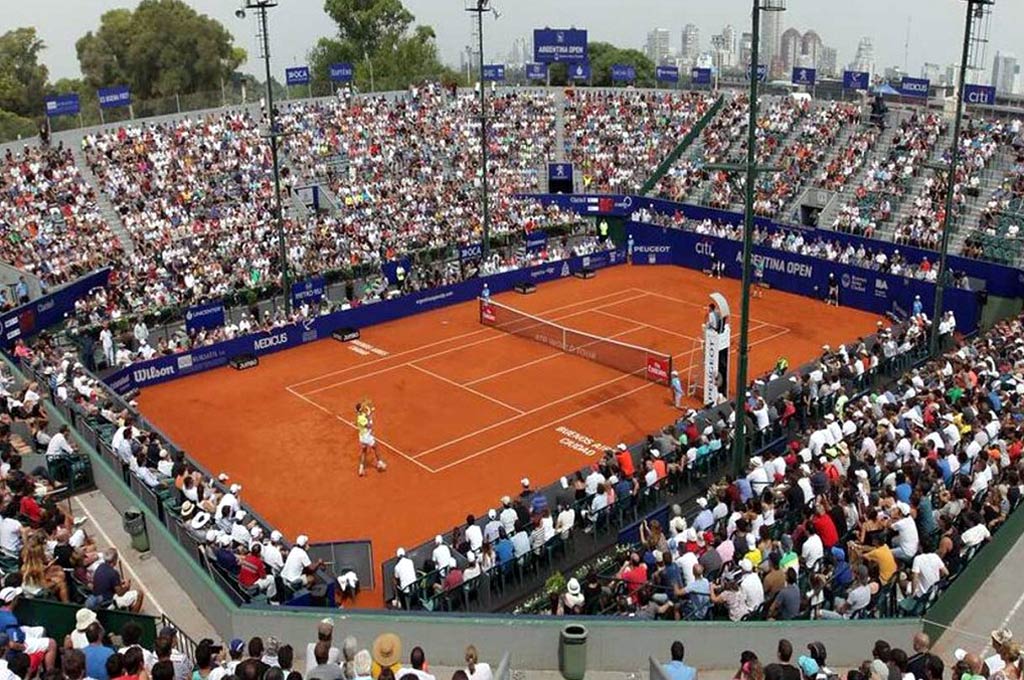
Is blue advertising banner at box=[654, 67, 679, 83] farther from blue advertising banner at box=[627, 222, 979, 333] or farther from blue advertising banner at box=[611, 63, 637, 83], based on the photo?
blue advertising banner at box=[627, 222, 979, 333]

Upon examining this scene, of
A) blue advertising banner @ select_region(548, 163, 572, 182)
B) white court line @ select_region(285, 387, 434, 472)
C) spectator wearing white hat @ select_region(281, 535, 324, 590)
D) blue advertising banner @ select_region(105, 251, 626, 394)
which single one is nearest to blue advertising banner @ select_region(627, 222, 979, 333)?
blue advertising banner @ select_region(105, 251, 626, 394)

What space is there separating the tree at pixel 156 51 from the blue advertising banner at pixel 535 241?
46.8 m

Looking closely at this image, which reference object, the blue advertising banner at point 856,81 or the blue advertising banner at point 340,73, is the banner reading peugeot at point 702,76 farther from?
the blue advertising banner at point 340,73

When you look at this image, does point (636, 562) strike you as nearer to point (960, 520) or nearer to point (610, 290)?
point (960, 520)

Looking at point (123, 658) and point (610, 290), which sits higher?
point (123, 658)

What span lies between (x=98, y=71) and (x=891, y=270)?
234 ft

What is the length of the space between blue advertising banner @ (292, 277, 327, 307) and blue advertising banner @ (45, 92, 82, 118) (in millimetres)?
21939

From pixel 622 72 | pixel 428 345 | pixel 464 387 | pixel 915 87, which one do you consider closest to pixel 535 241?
pixel 428 345

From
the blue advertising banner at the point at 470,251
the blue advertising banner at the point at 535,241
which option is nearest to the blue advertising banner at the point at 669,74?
the blue advertising banner at the point at 535,241

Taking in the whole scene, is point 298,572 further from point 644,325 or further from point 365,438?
point 644,325

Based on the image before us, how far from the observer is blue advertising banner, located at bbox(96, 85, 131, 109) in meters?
50.9

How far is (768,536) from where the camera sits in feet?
45.8

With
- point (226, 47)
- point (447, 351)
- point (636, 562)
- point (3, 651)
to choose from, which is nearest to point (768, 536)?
point (636, 562)

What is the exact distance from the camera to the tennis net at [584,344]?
30125mm
